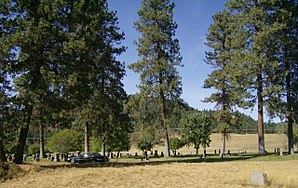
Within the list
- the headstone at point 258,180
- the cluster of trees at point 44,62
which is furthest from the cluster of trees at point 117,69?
the headstone at point 258,180

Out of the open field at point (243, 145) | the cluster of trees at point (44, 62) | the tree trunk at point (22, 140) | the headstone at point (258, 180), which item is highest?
the cluster of trees at point (44, 62)

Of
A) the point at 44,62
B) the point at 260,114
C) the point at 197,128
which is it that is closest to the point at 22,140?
the point at 44,62

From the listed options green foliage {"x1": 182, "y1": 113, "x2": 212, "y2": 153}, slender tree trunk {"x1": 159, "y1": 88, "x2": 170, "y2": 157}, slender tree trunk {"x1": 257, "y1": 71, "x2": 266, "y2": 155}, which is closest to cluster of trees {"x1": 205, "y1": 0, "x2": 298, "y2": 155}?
slender tree trunk {"x1": 257, "y1": 71, "x2": 266, "y2": 155}

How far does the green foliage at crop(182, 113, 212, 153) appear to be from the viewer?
4438 centimetres

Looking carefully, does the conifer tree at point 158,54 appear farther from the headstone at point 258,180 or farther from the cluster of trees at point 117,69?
the headstone at point 258,180

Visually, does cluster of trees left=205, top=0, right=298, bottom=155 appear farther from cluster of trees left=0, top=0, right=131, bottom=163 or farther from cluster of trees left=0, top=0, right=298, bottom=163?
cluster of trees left=0, top=0, right=131, bottom=163

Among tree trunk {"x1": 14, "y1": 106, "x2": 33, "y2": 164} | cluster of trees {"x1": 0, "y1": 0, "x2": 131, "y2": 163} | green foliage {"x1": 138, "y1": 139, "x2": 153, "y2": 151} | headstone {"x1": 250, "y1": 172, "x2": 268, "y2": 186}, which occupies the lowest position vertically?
green foliage {"x1": 138, "y1": 139, "x2": 153, "y2": 151}

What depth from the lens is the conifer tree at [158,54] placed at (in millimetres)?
36281

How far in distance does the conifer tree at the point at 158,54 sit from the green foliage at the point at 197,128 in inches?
329

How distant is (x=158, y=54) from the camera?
37.3 m

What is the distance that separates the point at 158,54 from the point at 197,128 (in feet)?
41.7

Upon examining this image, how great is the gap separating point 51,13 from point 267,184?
14148mm

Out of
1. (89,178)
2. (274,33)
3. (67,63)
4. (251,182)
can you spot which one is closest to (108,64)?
(67,63)

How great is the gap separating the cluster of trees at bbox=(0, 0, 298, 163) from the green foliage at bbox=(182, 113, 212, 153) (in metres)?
0.13
